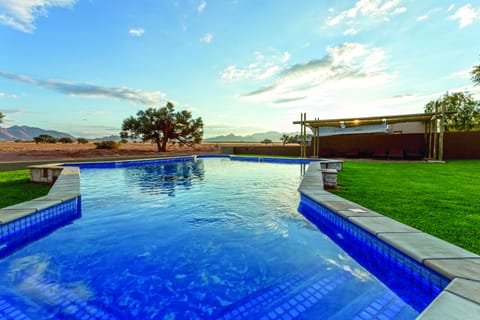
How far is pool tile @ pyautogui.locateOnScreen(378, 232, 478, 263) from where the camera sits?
214 cm

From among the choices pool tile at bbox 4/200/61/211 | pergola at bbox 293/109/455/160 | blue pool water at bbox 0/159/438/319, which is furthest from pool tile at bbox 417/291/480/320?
pergola at bbox 293/109/455/160

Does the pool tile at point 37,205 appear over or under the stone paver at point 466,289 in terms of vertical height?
over

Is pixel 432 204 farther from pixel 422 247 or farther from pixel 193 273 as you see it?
pixel 193 273

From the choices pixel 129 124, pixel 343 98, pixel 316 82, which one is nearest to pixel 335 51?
pixel 316 82

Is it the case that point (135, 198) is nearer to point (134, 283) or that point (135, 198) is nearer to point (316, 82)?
point (134, 283)

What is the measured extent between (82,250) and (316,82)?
563 inches

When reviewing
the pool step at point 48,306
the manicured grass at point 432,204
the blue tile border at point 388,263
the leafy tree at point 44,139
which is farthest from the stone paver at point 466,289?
the leafy tree at point 44,139

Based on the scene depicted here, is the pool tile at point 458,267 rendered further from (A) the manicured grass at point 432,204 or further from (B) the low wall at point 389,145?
(B) the low wall at point 389,145

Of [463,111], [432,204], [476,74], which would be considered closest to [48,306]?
[432,204]

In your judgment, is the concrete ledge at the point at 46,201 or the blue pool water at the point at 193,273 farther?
the concrete ledge at the point at 46,201

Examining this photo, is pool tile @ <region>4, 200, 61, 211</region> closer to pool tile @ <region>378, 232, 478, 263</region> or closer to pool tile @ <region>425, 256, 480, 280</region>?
pool tile @ <region>378, 232, 478, 263</region>

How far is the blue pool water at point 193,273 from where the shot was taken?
2031mm

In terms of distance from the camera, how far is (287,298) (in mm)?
2186

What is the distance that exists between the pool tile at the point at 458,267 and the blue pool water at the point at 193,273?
0.93 ft
